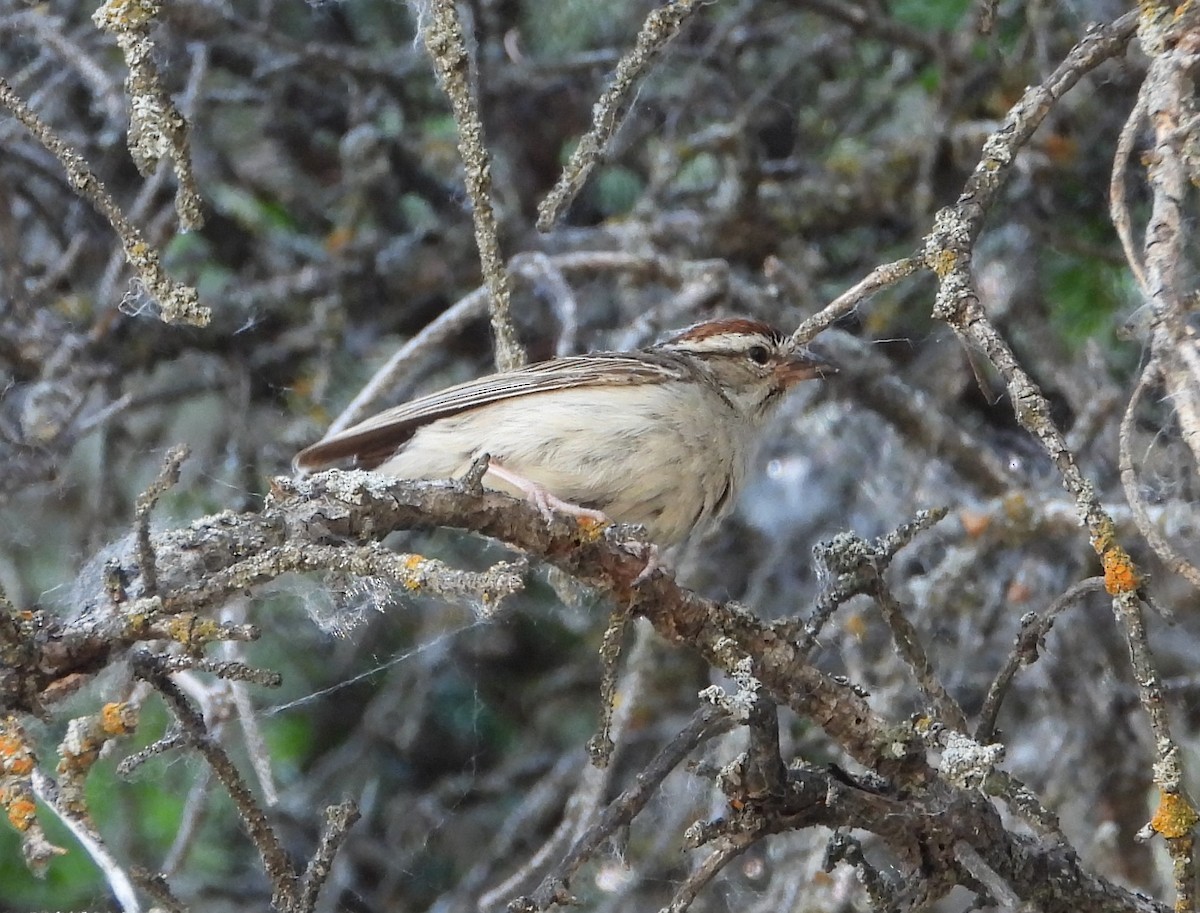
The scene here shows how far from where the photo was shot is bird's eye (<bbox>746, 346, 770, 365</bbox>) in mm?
4492

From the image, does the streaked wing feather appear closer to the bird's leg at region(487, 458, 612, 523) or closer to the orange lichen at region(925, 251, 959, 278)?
the bird's leg at region(487, 458, 612, 523)

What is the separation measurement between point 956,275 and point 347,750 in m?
3.34

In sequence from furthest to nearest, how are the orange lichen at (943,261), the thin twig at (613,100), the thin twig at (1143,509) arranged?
A: the thin twig at (613,100) < the orange lichen at (943,261) < the thin twig at (1143,509)

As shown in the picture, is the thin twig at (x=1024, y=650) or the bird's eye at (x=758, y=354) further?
the bird's eye at (x=758, y=354)

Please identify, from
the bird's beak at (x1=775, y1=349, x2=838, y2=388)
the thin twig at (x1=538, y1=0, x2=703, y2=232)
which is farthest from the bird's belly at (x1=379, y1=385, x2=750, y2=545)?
the thin twig at (x1=538, y1=0, x2=703, y2=232)

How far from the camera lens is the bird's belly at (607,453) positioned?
12.5 feet

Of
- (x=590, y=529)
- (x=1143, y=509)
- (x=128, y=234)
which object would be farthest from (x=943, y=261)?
(x=128, y=234)

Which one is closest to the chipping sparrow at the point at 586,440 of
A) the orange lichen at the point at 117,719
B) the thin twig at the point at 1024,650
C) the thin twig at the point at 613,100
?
the thin twig at the point at 613,100

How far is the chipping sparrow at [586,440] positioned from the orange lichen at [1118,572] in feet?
5.39

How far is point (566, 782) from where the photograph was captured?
4.66 m

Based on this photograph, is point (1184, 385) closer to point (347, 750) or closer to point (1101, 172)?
point (1101, 172)

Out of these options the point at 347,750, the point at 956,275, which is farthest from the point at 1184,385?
the point at 347,750

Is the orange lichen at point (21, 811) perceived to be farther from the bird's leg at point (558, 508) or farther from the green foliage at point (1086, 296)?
the green foliage at point (1086, 296)

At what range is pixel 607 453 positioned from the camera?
382 centimetres
